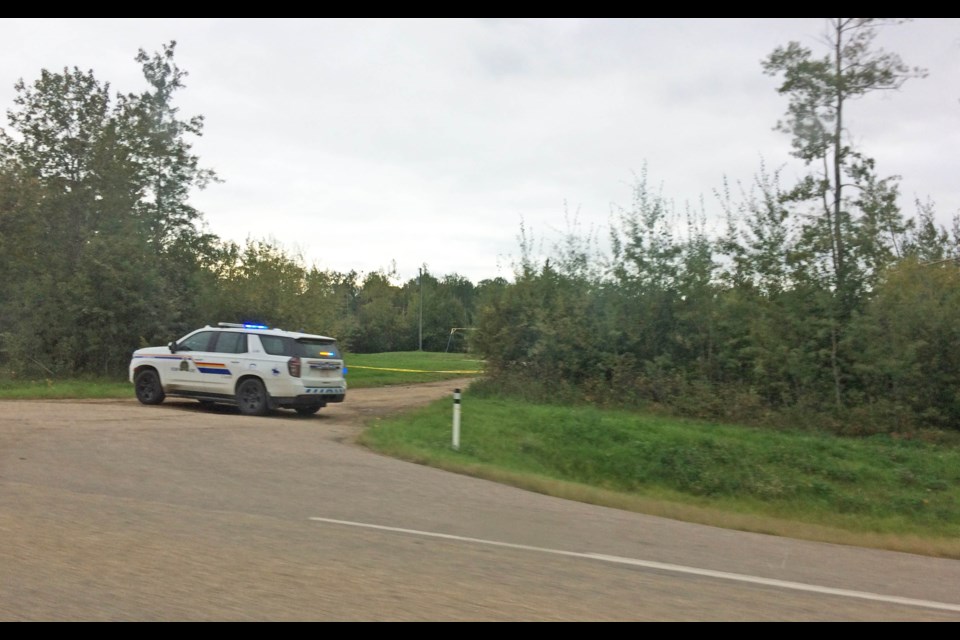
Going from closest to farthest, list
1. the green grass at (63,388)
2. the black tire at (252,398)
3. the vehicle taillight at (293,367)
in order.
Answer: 1. the vehicle taillight at (293,367)
2. the black tire at (252,398)
3. the green grass at (63,388)

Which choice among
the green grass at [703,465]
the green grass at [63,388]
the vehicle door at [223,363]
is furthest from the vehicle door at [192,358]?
the green grass at [703,465]

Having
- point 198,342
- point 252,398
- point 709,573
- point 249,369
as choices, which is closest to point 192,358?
point 198,342

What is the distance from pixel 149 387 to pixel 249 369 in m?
3.01

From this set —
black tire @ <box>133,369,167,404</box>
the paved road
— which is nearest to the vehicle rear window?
black tire @ <box>133,369,167,404</box>

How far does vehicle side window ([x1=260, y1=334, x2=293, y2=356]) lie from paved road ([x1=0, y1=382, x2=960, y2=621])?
18.7ft

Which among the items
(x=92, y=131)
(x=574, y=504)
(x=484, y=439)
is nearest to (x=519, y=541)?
(x=574, y=504)

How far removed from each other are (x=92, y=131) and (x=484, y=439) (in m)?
20.4

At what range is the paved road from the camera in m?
5.54

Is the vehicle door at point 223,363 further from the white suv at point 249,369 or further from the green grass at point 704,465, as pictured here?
the green grass at point 704,465

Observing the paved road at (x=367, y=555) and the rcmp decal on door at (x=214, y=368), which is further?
the rcmp decal on door at (x=214, y=368)

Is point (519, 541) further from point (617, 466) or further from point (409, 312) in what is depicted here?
point (409, 312)

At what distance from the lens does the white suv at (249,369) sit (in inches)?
701

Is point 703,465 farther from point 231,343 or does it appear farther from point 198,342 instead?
point 198,342

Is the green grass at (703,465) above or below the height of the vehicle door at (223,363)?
below
